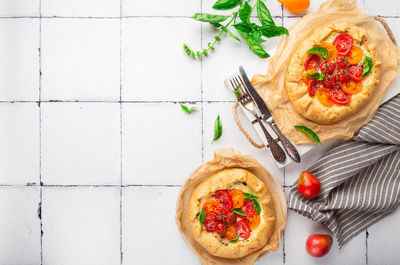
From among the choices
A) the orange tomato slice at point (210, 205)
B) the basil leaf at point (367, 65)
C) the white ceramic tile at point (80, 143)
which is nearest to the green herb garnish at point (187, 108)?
the white ceramic tile at point (80, 143)

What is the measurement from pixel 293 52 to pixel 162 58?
628 mm

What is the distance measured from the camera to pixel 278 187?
6.05 ft

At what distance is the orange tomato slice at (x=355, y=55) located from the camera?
1.72m

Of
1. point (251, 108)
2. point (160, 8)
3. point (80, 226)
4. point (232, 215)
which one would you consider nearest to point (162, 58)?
point (160, 8)

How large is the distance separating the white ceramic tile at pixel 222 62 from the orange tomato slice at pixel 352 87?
1.35 feet

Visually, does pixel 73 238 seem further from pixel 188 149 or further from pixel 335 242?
pixel 335 242

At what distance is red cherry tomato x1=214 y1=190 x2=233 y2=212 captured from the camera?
1.73 metres

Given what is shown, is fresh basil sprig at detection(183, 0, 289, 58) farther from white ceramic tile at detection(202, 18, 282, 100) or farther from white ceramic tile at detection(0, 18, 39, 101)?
white ceramic tile at detection(0, 18, 39, 101)

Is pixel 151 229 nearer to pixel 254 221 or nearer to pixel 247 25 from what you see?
pixel 254 221

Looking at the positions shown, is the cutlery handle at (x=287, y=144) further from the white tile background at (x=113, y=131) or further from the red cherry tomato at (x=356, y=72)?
the red cherry tomato at (x=356, y=72)

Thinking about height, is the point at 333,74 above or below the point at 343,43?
below

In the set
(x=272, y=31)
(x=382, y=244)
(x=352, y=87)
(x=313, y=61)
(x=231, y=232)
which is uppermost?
(x=272, y=31)

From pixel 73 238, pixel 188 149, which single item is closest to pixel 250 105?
pixel 188 149

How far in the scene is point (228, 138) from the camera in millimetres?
1900
